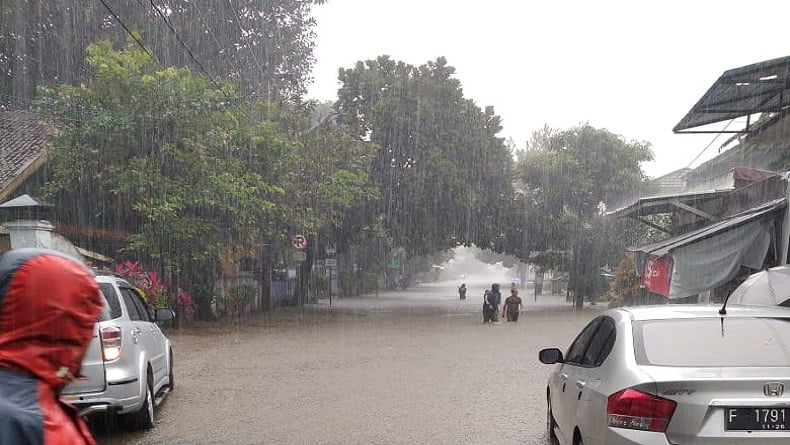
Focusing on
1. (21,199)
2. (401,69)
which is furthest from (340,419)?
(401,69)

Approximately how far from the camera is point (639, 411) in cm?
393

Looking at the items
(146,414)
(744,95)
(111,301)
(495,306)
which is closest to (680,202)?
(744,95)

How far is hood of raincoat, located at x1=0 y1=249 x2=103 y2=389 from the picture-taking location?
63.1 inches

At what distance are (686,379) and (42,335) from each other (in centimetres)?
332

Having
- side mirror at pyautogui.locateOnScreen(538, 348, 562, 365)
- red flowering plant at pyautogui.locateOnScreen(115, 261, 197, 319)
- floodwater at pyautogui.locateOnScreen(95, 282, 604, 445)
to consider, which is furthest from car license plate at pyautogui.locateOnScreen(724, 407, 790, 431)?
red flowering plant at pyautogui.locateOnScreen(115, 261, 197, 319)

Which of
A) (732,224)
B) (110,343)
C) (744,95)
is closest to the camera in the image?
(110,343)

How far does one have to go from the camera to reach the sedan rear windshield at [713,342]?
413 cm

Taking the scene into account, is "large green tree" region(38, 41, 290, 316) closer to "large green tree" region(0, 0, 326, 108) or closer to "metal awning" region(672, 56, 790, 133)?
"large green tree" region(0, 0, 326, 108)

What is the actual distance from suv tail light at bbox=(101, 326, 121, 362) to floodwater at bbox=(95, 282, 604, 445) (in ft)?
3.17

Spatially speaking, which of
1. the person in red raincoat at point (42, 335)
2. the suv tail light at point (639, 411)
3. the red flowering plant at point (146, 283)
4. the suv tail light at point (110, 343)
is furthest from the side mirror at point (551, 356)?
the red flowering plant at point (146, 283)

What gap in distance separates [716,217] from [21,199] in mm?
14327

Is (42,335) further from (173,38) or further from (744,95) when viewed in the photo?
(173,38)

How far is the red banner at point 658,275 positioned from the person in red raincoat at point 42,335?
12.5 metres

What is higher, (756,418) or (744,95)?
(744,95)
